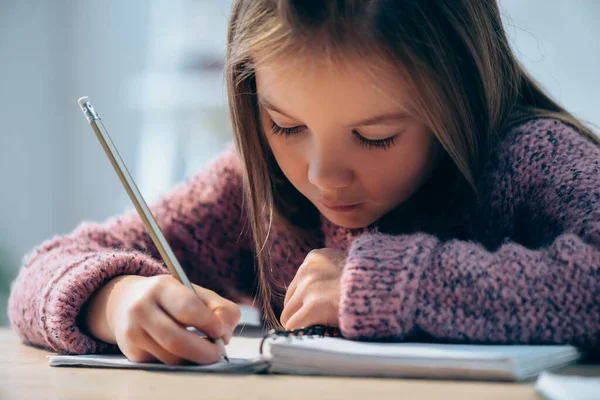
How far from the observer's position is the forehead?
2.06 ft

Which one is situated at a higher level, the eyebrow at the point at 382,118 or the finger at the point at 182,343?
the eyebrow at the point at 382,118

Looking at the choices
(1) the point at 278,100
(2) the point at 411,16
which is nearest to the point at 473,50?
(2) the point at 411,16

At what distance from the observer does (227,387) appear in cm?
47

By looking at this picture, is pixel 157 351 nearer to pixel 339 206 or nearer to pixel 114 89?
pixel 339 206

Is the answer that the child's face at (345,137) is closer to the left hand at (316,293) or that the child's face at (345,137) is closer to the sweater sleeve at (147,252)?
the left hand at (316,293)

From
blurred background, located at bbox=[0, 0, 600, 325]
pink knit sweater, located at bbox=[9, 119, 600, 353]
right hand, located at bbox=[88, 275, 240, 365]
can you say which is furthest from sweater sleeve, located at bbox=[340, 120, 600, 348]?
blurred background, located at bbox=[0, 0, 600, 325]

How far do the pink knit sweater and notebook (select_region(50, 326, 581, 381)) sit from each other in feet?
0.08

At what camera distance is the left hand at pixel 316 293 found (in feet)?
1.90

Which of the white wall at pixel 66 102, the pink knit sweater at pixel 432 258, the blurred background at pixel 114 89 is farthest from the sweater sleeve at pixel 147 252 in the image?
the white wall at pixel 66 102

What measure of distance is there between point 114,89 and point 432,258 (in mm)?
1696

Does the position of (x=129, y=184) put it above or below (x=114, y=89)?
below

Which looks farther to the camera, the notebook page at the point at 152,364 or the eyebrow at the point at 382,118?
the eyebrow at the point at 382,118

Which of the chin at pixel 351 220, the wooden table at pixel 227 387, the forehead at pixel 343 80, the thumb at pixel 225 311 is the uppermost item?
the forehead at pixel 343 80

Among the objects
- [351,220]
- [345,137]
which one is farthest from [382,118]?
[351,220]
